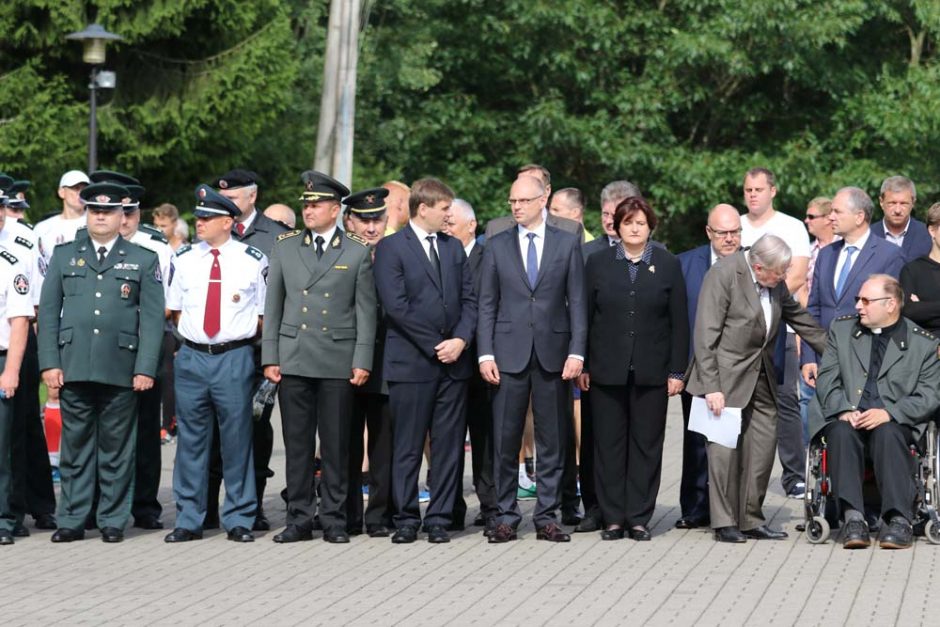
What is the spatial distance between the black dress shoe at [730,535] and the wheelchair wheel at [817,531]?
379 millimetres

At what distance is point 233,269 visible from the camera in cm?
1034

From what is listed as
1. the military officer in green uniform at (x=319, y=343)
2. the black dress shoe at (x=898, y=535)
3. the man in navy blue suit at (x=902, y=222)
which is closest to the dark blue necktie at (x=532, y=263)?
the military officer in green uniform at (x=319, y=343)

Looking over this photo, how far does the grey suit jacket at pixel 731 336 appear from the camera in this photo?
10320mm

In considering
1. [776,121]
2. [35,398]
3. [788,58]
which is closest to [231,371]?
[35,398]

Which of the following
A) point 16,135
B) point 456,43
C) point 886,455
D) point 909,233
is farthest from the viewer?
point 456,43

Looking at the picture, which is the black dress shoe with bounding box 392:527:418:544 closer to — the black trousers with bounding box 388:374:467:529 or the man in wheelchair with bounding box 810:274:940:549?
the black trousers with bounding box 388:374:467:529

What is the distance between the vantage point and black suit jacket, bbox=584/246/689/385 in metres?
10.3

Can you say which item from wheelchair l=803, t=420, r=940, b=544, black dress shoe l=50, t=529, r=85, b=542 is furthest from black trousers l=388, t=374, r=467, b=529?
wheelchair l=803, t=420, r=940, b=544

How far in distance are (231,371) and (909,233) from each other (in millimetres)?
4635

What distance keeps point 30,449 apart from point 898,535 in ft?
16.8

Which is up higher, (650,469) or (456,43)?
(456,43)

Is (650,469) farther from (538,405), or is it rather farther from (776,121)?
(776,121)

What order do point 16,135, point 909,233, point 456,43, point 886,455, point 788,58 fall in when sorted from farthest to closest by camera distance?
1. point 456,43
2. point 788,58
3. point 16,135
4. point 909,233
5. point 886,455

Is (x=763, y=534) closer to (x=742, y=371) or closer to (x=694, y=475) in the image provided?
(x=694, y=475)
